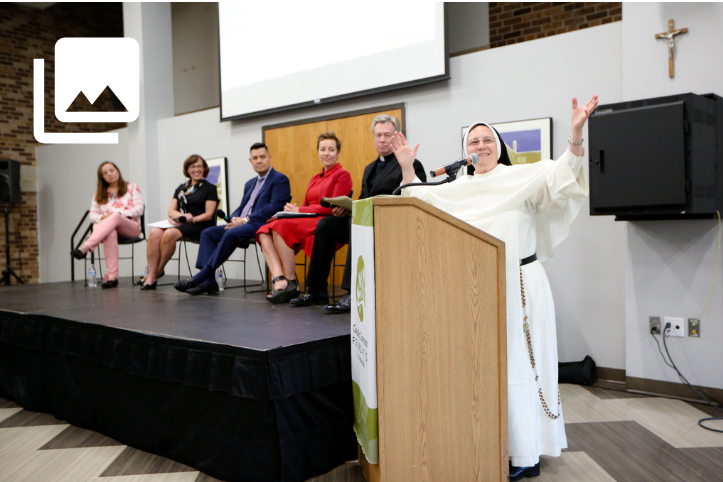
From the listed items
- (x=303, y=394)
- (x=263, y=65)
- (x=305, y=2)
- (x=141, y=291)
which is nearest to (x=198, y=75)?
(x=263, y=65)

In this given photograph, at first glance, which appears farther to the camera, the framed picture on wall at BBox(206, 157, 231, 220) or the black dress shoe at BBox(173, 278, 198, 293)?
the framed picture on wall at BBox(206, 157, 231, 220)

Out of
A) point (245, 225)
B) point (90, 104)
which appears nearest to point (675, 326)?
point (245, 225)

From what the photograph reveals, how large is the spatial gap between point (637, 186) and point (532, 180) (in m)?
1.05

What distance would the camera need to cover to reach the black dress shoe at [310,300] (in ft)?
10.3

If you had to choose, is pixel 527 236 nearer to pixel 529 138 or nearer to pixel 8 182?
pixel 529 138

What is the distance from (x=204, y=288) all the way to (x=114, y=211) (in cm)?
149

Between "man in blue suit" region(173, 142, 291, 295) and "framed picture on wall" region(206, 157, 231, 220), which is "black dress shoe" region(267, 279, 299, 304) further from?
"framed picture on wall" region(206, 157, 231, 220)

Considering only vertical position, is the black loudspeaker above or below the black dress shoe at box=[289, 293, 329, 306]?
above

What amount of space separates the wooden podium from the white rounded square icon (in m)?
5.43

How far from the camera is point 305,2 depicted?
4754 millimetres

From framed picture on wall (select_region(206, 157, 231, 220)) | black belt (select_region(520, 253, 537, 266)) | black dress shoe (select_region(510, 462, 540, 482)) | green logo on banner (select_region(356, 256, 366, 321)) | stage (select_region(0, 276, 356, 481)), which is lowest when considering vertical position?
black dress shoe (select_region(510, 462, 540, 482))

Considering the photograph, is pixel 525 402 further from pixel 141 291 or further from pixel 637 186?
pixel 141 291

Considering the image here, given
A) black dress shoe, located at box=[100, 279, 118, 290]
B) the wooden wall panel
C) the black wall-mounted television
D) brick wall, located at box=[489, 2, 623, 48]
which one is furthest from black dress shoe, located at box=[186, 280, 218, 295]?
brick wall, located at box=[489, 2, 623, 48]

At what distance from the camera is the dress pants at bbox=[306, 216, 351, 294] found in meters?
3.13
